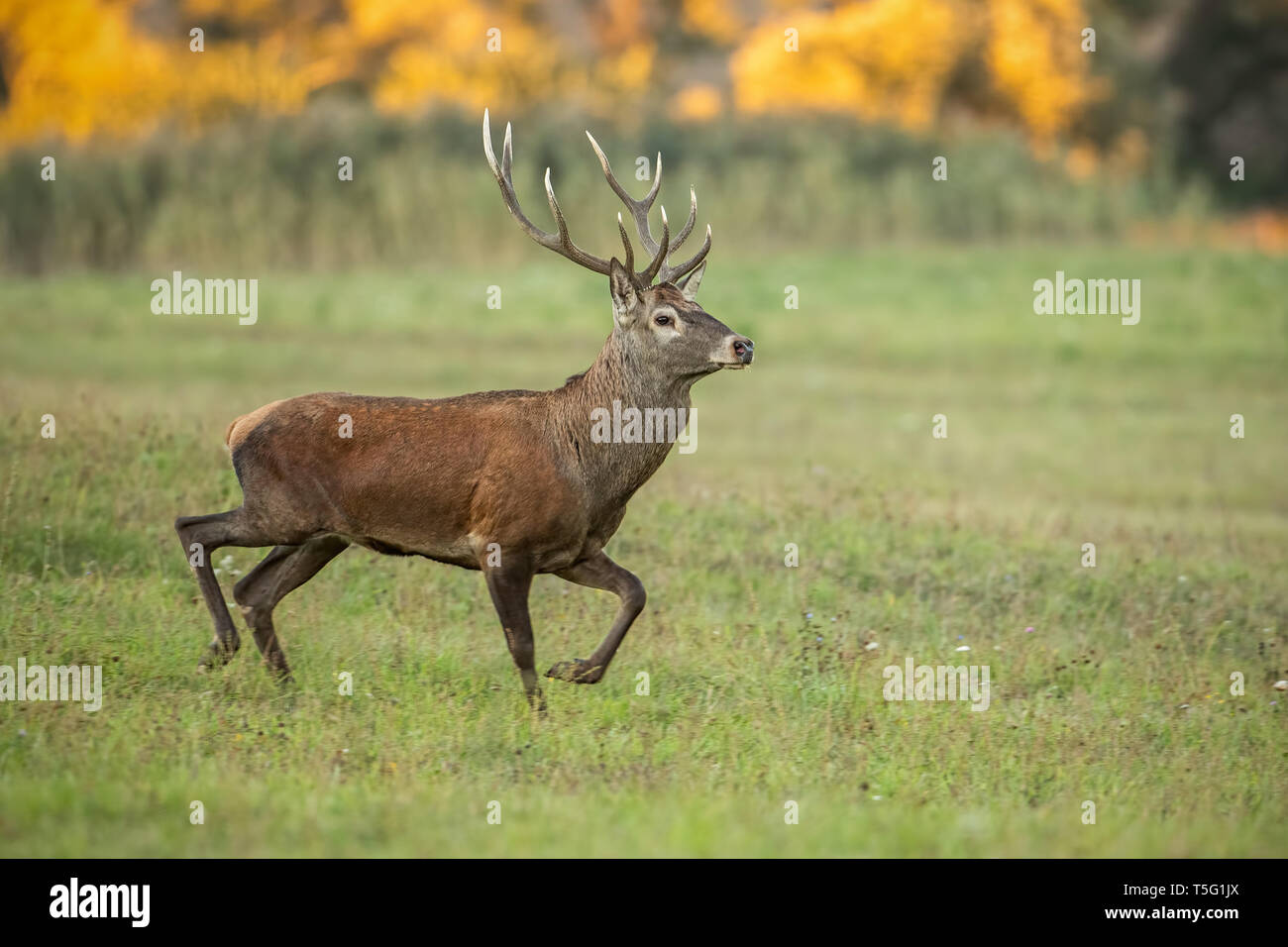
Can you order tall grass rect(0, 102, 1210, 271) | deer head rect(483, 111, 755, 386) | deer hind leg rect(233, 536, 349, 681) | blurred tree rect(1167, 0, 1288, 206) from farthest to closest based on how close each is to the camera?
blurred tree rect(1167, 0, 1288, 206), tall grass rect(0, 102, 1210, 271), deer hind leg rect(233, 536, 349, 681), deer head rect(483, 111, 755, 386)

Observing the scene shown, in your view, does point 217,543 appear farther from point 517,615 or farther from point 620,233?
point 620,233

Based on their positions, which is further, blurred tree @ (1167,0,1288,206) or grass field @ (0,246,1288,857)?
blurred tree @ (1167,0,1288,206)

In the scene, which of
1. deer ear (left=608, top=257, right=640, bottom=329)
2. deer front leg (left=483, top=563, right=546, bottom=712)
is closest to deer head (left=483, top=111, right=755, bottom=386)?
deer ear (left=608, top=257, right=640, bottom=329)

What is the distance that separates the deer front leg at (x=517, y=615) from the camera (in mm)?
8422

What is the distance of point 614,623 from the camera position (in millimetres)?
8695

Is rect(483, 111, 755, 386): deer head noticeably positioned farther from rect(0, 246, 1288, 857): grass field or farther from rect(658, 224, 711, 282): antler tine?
rect(0, 246, 1288, 857): grass field

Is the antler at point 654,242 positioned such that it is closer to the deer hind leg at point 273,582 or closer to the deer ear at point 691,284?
the deer ear at point 691,284

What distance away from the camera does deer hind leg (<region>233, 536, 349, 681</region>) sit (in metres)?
8.78

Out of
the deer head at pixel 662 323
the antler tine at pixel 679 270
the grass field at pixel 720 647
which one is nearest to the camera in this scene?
the grass field at pixel 720 647

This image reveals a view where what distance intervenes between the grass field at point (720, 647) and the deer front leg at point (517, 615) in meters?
0.17

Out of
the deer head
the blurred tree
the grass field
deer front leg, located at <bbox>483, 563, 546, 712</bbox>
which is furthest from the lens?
the blurred tree

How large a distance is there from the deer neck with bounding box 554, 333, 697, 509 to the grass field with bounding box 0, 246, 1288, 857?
1141 mm

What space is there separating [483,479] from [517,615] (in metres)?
0.70

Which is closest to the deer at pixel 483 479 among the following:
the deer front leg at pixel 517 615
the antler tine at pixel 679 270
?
the deer front leg at pixel 517 615
